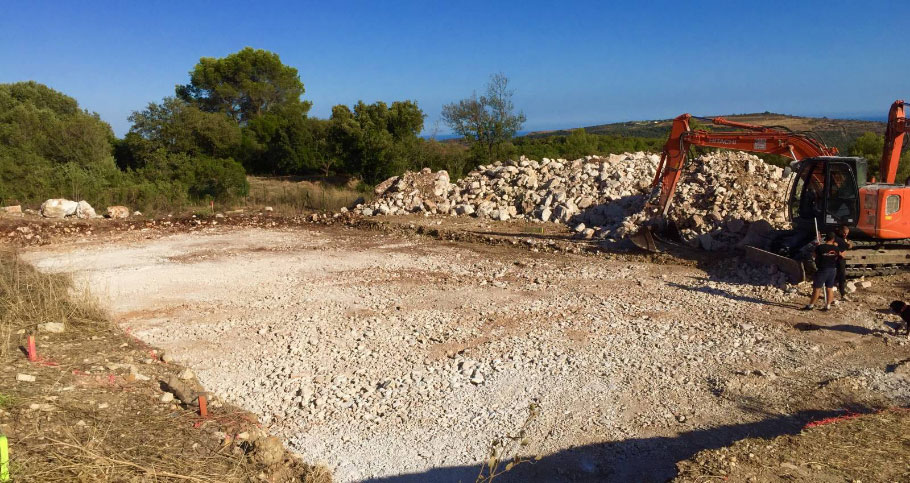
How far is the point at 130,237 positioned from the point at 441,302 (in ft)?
31.7

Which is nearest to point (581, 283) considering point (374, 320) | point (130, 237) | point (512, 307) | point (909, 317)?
point (512, 307)

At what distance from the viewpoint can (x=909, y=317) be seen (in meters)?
7.50

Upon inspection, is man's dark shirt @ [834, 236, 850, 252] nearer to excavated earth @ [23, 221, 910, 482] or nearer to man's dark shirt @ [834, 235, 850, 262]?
man's dark shirt @ [834, 235, 850, 262]

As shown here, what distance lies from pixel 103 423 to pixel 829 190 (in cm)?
1038

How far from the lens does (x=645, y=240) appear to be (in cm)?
1275

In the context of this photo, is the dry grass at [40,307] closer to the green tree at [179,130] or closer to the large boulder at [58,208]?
the large boulder at [58,208]

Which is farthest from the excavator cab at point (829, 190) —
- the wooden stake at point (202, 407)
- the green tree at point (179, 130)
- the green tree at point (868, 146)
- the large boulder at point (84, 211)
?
the green tree at point (179, 130)

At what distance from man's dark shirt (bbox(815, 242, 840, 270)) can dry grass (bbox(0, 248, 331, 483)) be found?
23.6 feet

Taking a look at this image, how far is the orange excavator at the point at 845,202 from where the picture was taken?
31.0ft

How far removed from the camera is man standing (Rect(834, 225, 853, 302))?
869cm

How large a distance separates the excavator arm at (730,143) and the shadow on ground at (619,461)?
7.29 metres

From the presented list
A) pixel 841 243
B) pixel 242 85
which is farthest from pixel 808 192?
pixel 242 85

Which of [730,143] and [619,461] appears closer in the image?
[619,461]

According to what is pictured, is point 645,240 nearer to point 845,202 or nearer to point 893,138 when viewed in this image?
point 845,202
